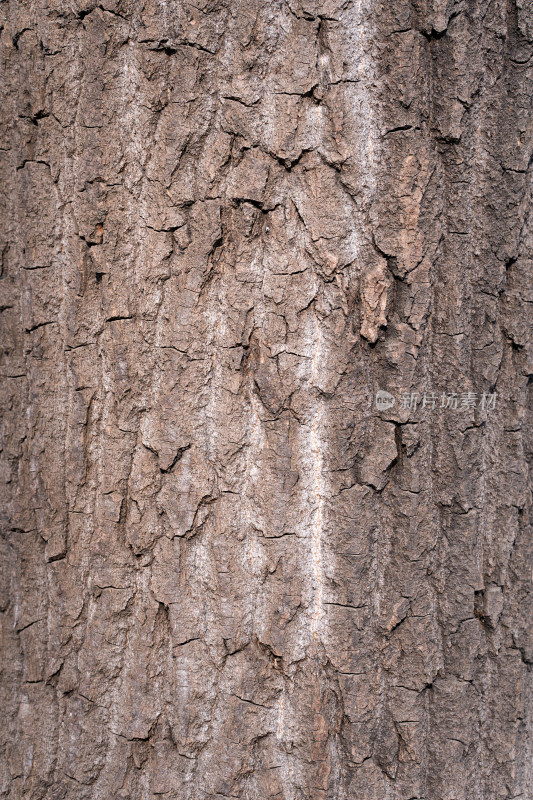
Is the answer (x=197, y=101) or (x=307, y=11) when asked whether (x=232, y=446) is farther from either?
(x=307, y=11)

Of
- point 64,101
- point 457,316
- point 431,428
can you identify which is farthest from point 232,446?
point 64,101

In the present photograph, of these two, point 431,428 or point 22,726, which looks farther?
point 22,726

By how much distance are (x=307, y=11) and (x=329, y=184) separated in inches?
12.4

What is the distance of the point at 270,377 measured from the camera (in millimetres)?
1189

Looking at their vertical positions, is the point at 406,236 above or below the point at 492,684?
above

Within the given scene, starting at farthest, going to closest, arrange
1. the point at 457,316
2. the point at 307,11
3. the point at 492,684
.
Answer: the point at 492,684, the point at 457,316, the point at 307,11

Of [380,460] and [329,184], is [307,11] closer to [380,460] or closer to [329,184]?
[329,184]

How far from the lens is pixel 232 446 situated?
47.4 inches

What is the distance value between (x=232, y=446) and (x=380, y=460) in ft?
0.97

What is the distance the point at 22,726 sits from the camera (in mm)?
1378

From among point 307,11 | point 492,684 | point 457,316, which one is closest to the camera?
point 307,11

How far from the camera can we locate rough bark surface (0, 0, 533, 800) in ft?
3.81

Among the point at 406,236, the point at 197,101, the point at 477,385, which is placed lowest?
the point at 477,385

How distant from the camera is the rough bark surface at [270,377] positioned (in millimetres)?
1160
